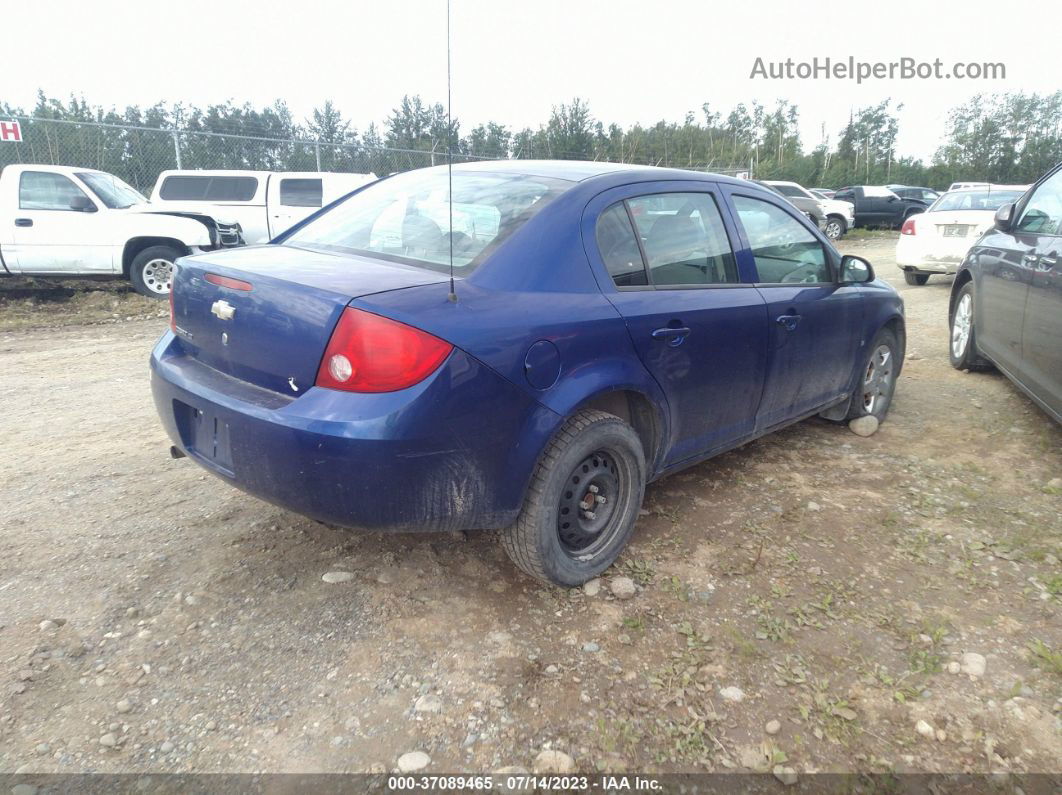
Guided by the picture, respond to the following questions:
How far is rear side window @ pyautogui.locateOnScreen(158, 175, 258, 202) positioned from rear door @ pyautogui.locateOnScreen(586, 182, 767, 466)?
11.1 m

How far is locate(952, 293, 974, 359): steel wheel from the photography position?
18.9ft

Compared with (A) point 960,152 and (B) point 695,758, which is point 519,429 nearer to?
(B) point 695,758

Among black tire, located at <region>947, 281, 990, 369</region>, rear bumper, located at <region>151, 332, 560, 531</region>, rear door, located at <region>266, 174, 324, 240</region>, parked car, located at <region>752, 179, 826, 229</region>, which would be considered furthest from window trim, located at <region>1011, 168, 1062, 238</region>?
parked car, located at <region>752, 179, 826, 229</region>

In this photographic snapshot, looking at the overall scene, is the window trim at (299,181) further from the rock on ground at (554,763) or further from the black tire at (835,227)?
the black tire at (835,227)

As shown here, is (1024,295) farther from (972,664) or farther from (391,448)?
(391,448)

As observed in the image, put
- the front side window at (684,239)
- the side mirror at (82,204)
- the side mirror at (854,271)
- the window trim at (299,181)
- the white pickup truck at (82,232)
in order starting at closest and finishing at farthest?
the front side window at (684,239) → the side mirror at (854,271) → the white pickup truck at (82,232) → the side mirror at (82,204) → the window trim at (299,181)

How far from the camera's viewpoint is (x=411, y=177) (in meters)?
3.37

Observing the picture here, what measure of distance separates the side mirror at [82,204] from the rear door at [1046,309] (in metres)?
10.2

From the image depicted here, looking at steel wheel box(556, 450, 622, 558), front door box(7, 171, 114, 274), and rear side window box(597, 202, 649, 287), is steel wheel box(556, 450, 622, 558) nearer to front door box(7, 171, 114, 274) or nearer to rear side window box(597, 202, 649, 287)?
rear side window box(597, 202, 649, 287)

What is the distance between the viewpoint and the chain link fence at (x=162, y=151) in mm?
12602

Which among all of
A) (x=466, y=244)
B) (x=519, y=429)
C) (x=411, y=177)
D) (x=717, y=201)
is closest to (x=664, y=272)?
(x=717, y=201)

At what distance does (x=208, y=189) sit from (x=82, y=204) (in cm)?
329

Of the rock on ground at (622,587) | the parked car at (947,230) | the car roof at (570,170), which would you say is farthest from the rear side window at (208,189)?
the rock on ground at (622,587)

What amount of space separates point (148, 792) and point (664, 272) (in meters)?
Result: 2.42
